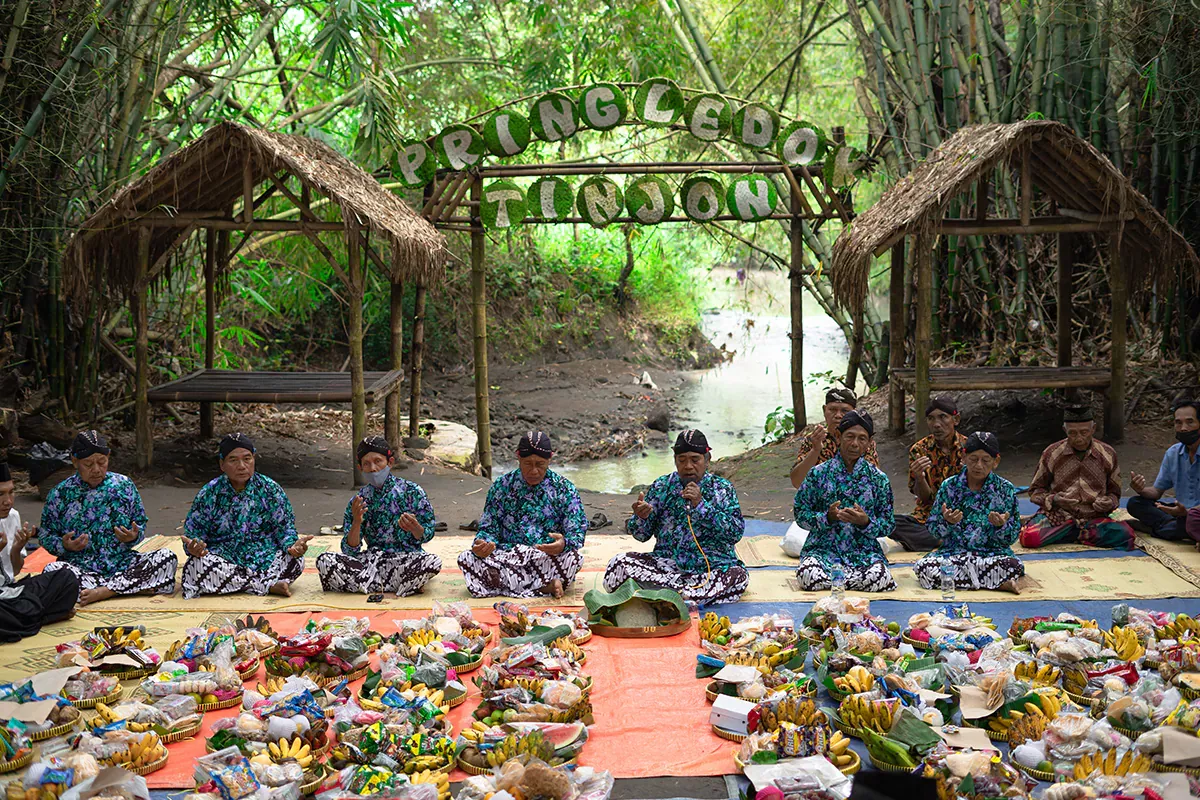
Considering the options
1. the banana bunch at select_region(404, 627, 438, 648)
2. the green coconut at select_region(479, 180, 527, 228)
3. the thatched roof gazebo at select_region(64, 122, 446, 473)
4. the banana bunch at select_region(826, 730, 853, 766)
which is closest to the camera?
the banana bunch at select_region(826, 730, 853, 766)

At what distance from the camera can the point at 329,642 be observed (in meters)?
4.58

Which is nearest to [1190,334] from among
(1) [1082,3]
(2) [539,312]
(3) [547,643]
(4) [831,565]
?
(1) [1082,3]

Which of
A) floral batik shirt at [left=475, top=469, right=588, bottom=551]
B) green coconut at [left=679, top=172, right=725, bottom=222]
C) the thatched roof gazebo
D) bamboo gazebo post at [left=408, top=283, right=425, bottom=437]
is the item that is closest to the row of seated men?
floral batik shirt at [left=475, top=469, right=588, bottom=551]

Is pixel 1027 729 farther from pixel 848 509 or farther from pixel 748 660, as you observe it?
pixel 848 509

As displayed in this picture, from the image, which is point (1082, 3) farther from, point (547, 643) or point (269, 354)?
point (269, 354)

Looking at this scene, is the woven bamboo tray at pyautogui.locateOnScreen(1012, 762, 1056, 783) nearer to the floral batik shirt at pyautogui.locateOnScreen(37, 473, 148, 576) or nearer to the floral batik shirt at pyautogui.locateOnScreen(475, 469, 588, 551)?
the floral batik shirt at pyautogui.locateOnScreen(475, 469, 588, 551)

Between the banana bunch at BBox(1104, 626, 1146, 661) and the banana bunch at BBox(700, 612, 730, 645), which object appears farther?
the banana bunch at BBox(700, 612, 730, 645)

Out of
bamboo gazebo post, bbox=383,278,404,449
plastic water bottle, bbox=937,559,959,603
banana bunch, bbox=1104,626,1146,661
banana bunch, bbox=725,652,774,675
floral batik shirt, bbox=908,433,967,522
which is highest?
bamboo gazebo post, bbox=383,278,404,449

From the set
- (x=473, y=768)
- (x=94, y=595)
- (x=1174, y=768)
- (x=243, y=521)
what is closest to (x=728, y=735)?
(x=473, y=768)

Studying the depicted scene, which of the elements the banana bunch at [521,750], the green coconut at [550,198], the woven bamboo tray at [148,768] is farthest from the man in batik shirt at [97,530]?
the green coconut at [550,198]

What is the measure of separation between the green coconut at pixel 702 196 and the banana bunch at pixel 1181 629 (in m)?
5.62

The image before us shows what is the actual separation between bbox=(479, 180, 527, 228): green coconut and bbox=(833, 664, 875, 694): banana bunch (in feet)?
20.4

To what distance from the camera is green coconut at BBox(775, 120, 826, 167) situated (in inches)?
362

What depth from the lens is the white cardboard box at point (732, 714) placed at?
388 cm
